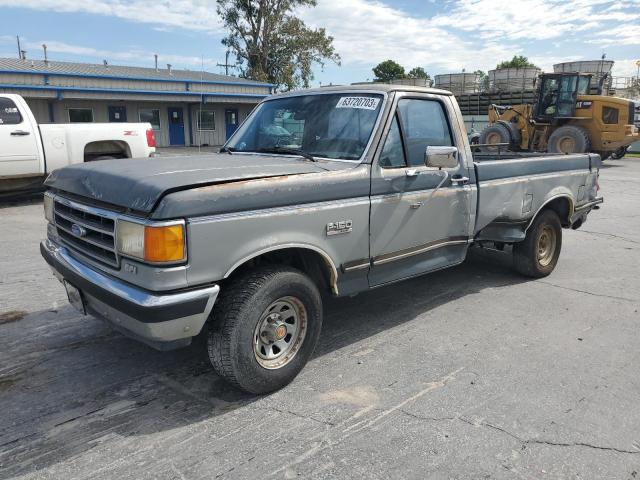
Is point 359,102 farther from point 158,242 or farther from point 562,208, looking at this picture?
point 562,208

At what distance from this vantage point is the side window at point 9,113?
9766 millimetres

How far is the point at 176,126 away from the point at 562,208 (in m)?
26.8

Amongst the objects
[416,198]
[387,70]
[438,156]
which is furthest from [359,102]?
[387,70]

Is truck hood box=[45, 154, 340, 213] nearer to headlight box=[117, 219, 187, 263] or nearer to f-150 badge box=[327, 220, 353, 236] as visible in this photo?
headlight box=[117, 219, 187, 263]

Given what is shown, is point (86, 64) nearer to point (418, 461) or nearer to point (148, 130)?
point (148, 130)

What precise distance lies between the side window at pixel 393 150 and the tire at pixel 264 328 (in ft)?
3.80

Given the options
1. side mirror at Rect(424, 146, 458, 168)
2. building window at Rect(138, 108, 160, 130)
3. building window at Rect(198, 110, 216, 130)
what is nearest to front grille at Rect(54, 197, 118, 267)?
side mirror at Rect(424, 146, 458, 168)

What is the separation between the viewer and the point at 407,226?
4.04 meters

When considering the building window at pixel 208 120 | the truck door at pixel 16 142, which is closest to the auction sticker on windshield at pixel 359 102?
the truck door at pixel 16 142

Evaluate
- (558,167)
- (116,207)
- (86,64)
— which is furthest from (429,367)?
(86,64)

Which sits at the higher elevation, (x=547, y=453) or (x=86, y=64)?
(x=86, y=64)

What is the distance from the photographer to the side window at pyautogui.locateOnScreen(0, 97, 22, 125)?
32.0 ft

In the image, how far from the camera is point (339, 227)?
351 centimetres

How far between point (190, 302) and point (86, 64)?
3244cm
